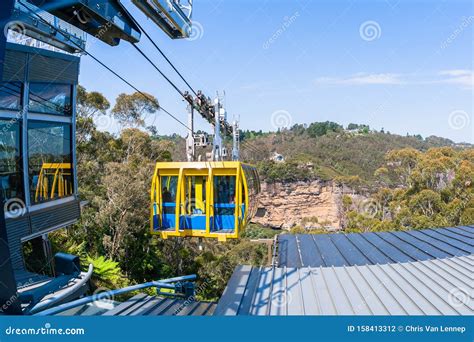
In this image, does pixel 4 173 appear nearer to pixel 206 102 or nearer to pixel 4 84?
pixel 4 84

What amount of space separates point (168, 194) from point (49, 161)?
90.6 inches

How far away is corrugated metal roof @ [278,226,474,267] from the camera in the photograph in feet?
17.9

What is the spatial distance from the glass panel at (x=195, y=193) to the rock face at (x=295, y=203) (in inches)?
1632

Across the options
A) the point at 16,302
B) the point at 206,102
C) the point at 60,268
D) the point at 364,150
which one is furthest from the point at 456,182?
the point at 364,150

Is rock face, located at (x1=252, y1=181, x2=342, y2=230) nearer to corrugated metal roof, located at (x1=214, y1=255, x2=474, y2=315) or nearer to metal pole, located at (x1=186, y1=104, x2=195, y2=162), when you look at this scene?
metal pole, located at (x1=186, y1=104, x2=195, y2=162)

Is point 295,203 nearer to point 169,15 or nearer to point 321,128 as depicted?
point 321,128

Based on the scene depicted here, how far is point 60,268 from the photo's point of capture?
6.12 m

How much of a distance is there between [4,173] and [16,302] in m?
3.32

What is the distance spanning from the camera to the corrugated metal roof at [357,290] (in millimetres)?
3485

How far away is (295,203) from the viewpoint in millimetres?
48594

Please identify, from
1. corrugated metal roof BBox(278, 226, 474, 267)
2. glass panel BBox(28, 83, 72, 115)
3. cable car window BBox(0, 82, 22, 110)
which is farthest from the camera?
glass panel BBox(28, 83, 72, 115)

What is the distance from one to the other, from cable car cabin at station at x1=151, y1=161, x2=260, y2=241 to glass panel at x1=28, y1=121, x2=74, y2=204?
6.53ft

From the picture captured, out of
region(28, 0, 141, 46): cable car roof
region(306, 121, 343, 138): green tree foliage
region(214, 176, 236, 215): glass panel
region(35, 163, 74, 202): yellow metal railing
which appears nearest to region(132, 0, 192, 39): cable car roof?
region(28, 0, 141, 46): cable car roof

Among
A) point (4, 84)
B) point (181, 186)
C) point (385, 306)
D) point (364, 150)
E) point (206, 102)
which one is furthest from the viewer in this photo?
point (364, 150)
